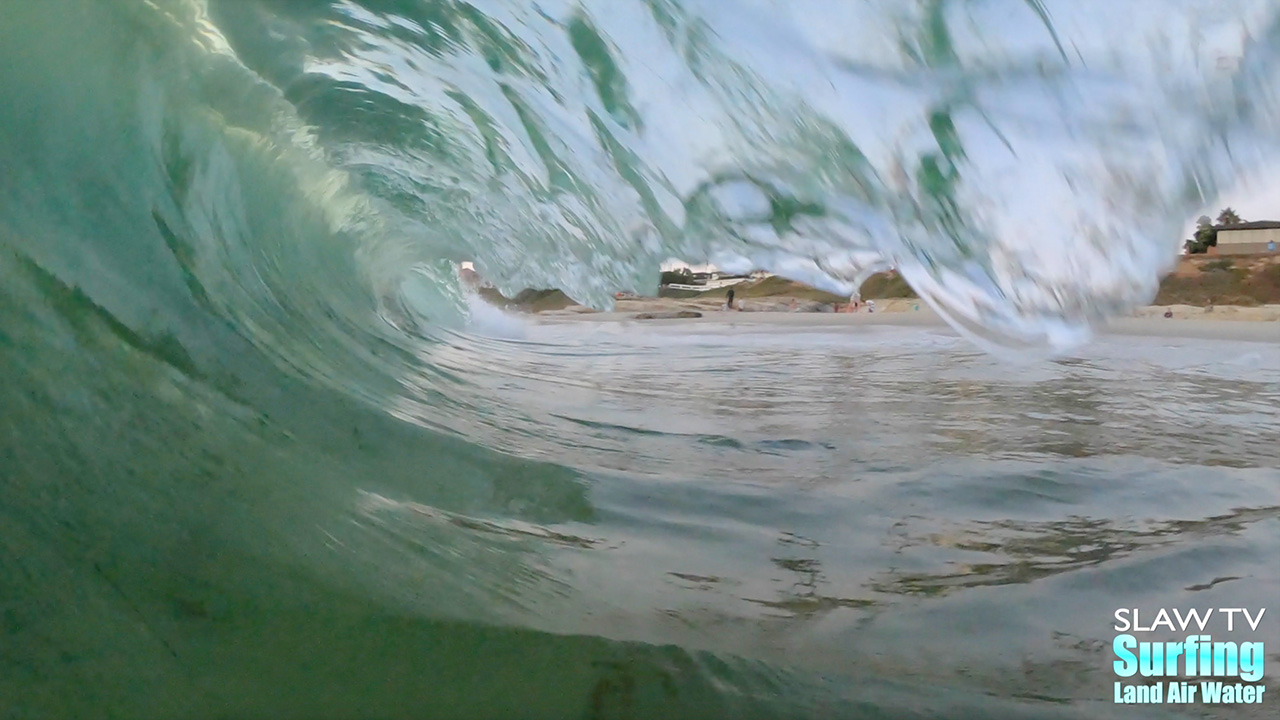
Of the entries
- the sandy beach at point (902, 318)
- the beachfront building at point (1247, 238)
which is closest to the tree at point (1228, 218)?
the beachfront building at point (1247, 238)

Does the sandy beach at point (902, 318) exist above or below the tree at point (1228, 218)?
above

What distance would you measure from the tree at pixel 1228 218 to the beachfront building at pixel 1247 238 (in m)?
0.02

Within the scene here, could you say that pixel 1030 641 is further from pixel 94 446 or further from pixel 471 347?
pixel 471 347

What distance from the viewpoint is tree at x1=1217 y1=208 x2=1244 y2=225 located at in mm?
2184

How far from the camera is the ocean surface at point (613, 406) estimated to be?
148cm

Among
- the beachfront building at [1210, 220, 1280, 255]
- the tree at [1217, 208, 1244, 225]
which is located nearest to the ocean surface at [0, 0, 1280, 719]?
the tree at [1217, 208, 1244, 225]

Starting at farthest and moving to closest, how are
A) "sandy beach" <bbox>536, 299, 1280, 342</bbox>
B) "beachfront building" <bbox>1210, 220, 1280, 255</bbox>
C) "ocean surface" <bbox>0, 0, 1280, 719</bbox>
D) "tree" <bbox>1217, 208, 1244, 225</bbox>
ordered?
1. "sandy beach" <bbox>536, 299, 1280, 342</bbox>
2. "beachfront building" <bbox>1210, 220, 1280, 255</bbox>
3. "tree" <bbox>1217, 208, 1244, 225</bbox>
4. "ocean surface" <bbox>0, 0, 1280, 719</bbox>

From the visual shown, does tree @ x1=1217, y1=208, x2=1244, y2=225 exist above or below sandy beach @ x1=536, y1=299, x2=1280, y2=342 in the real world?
below

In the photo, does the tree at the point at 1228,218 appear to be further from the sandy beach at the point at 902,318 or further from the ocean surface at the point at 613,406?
the sandy beach at the point at 902,318

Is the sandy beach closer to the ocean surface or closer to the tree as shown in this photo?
the ocean surface

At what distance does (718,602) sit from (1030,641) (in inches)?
29.3

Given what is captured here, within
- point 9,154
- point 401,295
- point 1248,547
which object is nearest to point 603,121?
point 9,154

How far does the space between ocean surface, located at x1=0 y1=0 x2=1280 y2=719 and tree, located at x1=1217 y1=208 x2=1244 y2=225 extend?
21 cm

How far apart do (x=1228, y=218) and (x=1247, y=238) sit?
314 mm
